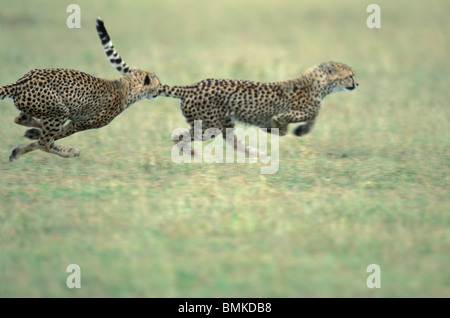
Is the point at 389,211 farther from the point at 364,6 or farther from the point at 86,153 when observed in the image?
the point at 364,6

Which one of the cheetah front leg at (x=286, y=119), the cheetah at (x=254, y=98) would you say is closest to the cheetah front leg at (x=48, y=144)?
the cheetah at (x=254, y=98)

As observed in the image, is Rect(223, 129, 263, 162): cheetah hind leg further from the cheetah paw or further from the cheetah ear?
the cheetah ear

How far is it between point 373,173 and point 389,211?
127 centimetres

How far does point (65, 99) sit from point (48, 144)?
52cm

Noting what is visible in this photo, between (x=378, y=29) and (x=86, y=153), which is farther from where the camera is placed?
(x=378, y=29)

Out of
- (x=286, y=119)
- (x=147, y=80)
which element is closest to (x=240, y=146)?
(x=286, y=119)

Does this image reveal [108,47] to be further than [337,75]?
No

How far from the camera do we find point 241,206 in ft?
21.2

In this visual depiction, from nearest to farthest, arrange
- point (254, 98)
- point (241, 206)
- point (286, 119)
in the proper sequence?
point (241, 206), point (254, 98), point (286, 119)

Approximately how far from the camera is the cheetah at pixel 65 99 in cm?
706

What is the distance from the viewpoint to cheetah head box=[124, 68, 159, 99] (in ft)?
26.0

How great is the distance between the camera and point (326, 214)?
6.25 metres

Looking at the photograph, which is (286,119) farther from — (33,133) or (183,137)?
(33,133)

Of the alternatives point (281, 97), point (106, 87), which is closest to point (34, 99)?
point (106, 87)
